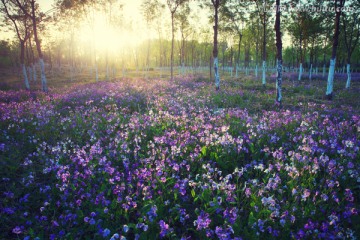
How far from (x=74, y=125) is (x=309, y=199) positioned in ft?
28.5

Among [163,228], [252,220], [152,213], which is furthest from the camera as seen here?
[252,220]

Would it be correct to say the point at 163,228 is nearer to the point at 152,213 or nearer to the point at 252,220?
the point at 152,213

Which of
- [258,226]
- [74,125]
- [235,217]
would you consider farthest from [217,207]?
[74,125]

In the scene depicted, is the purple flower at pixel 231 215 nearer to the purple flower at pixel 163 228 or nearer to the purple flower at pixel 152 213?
the purple flower at pixel 163 228

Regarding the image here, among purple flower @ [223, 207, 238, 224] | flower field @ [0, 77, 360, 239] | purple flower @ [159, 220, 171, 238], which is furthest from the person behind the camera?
flower field @ [0, 77, 360, 239]

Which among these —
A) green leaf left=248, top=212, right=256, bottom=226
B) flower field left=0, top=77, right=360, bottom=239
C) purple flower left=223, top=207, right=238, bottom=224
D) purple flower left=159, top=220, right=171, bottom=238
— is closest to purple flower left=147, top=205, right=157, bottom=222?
flower field left=0, top=77, right=360, bottom=239

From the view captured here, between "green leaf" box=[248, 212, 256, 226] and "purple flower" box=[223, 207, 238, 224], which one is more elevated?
"purple flower" box=[223, 207, 238, 224]

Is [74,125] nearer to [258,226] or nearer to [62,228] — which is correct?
[62,228]

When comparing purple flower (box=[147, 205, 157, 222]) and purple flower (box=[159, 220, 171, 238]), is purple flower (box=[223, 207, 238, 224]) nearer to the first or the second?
purple flower (box=[159, 220, 171, 238])

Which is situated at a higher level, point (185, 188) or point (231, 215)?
point (231, 215)

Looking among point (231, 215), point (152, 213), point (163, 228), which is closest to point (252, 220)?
point (231, 215)

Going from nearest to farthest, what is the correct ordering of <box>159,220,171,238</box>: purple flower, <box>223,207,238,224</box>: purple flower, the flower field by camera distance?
<box>159,220,171,238</box>: purple flower
<box>223,207,238,224</box>: purple flower
the flower field

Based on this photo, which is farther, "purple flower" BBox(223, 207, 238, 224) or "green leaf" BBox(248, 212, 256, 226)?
"green leaf" BBox(248, 212, 256, 226)

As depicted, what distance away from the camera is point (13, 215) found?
14.0ft
